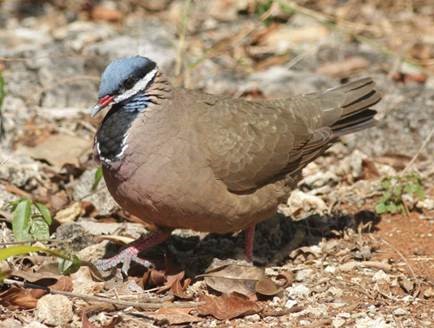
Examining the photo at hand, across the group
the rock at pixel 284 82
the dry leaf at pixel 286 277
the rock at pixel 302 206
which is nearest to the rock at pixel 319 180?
the rock at pixel 302 206

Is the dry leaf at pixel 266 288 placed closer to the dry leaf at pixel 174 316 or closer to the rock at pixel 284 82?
the dry leaf at pixel 174 316

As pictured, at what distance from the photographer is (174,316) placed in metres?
4.76

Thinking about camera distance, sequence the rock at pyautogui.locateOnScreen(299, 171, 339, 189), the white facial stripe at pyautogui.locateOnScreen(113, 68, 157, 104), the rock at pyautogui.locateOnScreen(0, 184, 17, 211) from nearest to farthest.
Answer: the white facial stripe at pyautogui.locateOnScreen(113, 68, 157, 104)
the rock at pyautogui.locateOnScreen(0, 184, 17, 211)
the rock at pyautogui.locateOnScreen(299, 171, 339, 189)

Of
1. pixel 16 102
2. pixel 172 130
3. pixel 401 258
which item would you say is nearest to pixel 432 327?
pixel 401 258

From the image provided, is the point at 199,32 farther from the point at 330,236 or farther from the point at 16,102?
the point at 330,236

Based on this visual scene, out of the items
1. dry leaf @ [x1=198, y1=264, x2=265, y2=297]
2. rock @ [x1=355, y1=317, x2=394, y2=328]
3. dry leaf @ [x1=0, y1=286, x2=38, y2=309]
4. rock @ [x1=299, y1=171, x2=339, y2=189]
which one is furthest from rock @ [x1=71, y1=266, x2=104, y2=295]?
rock @ [x1=299, y1=171, x2=339, y2=189]

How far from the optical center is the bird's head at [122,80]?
16.0 feet

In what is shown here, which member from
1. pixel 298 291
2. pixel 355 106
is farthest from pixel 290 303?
pixel 355 106

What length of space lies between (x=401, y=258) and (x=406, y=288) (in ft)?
1.42

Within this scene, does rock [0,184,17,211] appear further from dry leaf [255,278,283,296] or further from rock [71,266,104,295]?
dry leaf [255,278,283,296]

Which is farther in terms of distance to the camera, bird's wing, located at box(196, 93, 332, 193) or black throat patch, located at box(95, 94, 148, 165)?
bird's wing, located at box(196, 93, 332, 193)

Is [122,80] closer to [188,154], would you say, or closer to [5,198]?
[188,154]

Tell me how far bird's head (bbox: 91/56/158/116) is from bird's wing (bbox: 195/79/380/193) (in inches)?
17.0

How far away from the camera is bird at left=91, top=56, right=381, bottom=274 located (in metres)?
4.89
